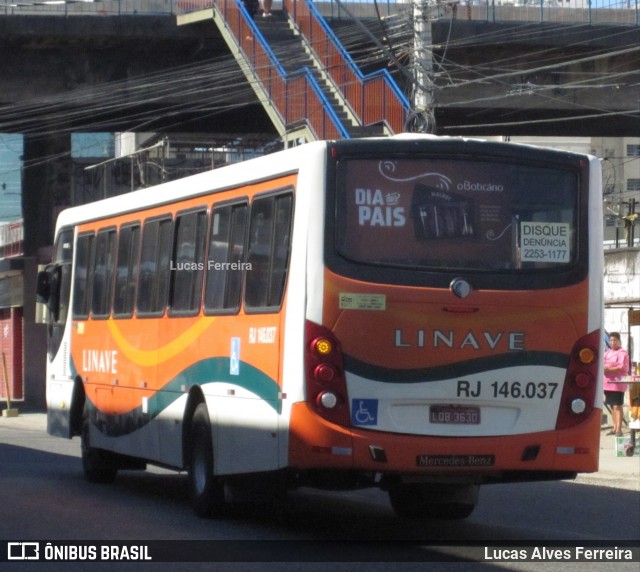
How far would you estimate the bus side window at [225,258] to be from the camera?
12258 millimetres

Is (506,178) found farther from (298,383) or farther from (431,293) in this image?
(298,383)

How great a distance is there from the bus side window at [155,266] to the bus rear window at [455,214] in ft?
12.2

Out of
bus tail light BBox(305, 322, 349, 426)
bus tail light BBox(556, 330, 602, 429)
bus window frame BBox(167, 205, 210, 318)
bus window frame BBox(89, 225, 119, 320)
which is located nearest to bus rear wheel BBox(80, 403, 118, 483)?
bus window frame BBox(89, 225, 119, 320)

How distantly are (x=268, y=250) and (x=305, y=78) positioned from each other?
1909cm

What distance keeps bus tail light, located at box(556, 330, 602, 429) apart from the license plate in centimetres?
72

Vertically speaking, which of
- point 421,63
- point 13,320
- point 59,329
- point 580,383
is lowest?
point 13,320

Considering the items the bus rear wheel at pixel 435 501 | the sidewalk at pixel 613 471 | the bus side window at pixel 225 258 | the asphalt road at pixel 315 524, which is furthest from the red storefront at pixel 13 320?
the bus rear wheel at pixel 435 501

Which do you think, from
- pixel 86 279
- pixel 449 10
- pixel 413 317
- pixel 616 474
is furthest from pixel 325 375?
pixel 449 10

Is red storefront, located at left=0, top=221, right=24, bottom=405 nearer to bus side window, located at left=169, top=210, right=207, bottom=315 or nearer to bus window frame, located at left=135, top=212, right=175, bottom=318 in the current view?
bus window frame, located at left=135, top=212, right=175, bottom=318

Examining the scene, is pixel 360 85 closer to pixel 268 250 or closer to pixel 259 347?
pixel 268 250

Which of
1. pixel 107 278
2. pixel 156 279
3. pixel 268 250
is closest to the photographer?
pixel 268 250

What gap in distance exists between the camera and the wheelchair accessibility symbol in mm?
10570

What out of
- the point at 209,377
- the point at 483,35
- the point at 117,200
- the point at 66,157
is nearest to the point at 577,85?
the point at 483,35

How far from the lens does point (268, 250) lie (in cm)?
1159
